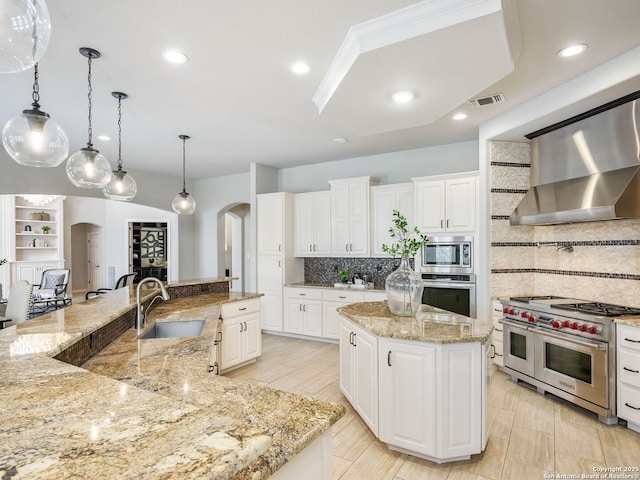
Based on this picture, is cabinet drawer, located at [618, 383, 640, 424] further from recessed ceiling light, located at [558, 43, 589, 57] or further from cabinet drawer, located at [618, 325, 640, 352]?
recessed ceiling light, located at [558, 43, 589, 57]

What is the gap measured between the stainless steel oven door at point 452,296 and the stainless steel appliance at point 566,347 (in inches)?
16.6

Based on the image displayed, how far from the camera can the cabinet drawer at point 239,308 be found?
3.96 meters

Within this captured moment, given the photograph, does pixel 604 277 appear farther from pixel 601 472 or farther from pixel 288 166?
pixel 288 166

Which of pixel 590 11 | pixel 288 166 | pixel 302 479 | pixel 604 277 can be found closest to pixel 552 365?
pixel 604 277

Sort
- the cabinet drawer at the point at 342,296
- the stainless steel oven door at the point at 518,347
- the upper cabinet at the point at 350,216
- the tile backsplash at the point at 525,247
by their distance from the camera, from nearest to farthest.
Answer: the stainless steel oven door at the point at 518,347
the tile backsplash at the point at 525,247
the cabinet drawer at the point at 342,296
the upper cabinet at the point at 350,216

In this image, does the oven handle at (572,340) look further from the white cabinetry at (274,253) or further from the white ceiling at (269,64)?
the white cabinetry at (274,253)

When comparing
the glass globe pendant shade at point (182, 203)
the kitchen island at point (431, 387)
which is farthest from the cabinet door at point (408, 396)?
the glass globe pendant shade at point (182, 203)

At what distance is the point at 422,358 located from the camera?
2346 mm

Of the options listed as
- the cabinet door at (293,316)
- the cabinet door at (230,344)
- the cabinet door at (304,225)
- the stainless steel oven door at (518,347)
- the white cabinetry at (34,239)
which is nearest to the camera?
the stainless steel oven door at (518,347)

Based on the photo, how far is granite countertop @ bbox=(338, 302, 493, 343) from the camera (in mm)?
2316

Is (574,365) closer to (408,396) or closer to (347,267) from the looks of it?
(408,396)

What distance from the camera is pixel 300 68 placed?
9.16 feet

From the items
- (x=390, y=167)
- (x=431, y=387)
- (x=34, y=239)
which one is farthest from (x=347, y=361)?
(x=34, y=239)

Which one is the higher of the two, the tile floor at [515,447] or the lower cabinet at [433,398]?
the lower cabinet at [433,398]
